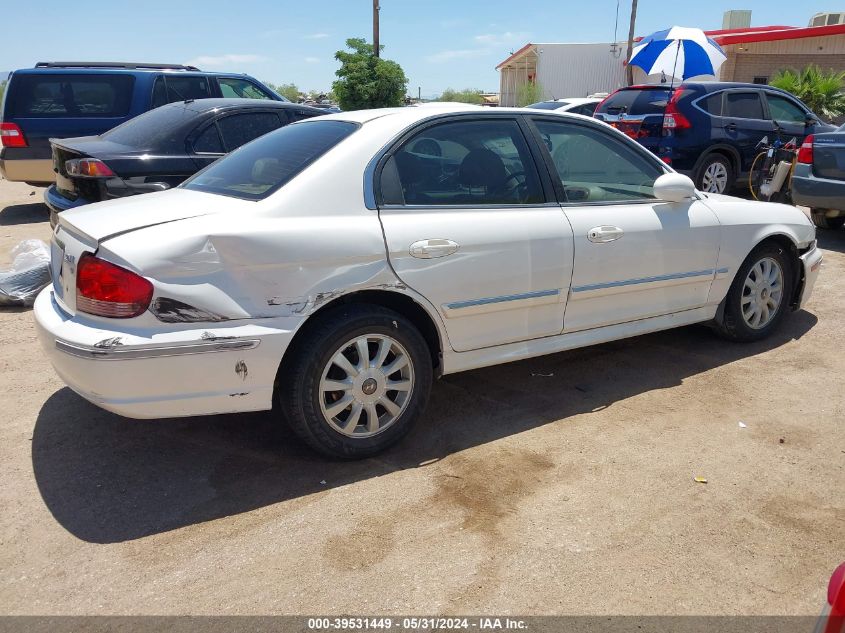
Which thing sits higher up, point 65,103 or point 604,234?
point 65,103

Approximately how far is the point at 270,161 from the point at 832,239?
24.6 ft

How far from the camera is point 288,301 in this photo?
3.10 meters

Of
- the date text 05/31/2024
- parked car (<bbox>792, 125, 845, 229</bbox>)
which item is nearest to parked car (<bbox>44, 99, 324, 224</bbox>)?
the date text 05/31/2024

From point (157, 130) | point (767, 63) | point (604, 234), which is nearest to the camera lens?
point (604, 234)

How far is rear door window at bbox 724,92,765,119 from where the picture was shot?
10148mm

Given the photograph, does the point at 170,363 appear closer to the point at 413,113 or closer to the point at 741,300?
the point at 413,113

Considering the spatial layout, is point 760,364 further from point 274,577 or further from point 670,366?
point 274,577

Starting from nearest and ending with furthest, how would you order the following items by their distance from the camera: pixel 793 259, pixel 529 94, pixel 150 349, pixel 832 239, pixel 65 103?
pixel 150 349 < pixel 793 259 < pixel 832 239 < pixel 65 103 < pixel 529 94

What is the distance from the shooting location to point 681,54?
1084 centimetres

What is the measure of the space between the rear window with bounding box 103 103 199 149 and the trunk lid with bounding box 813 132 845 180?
6.57 metres

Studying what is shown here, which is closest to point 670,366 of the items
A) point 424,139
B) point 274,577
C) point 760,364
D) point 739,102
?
point 760,364

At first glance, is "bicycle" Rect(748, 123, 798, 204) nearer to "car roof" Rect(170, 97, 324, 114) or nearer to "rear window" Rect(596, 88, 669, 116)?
"rear window" Rect(596, 88, 669, 116)

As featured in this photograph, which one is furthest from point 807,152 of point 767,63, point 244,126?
point 767,63

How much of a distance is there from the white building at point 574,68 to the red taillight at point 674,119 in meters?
30.9
